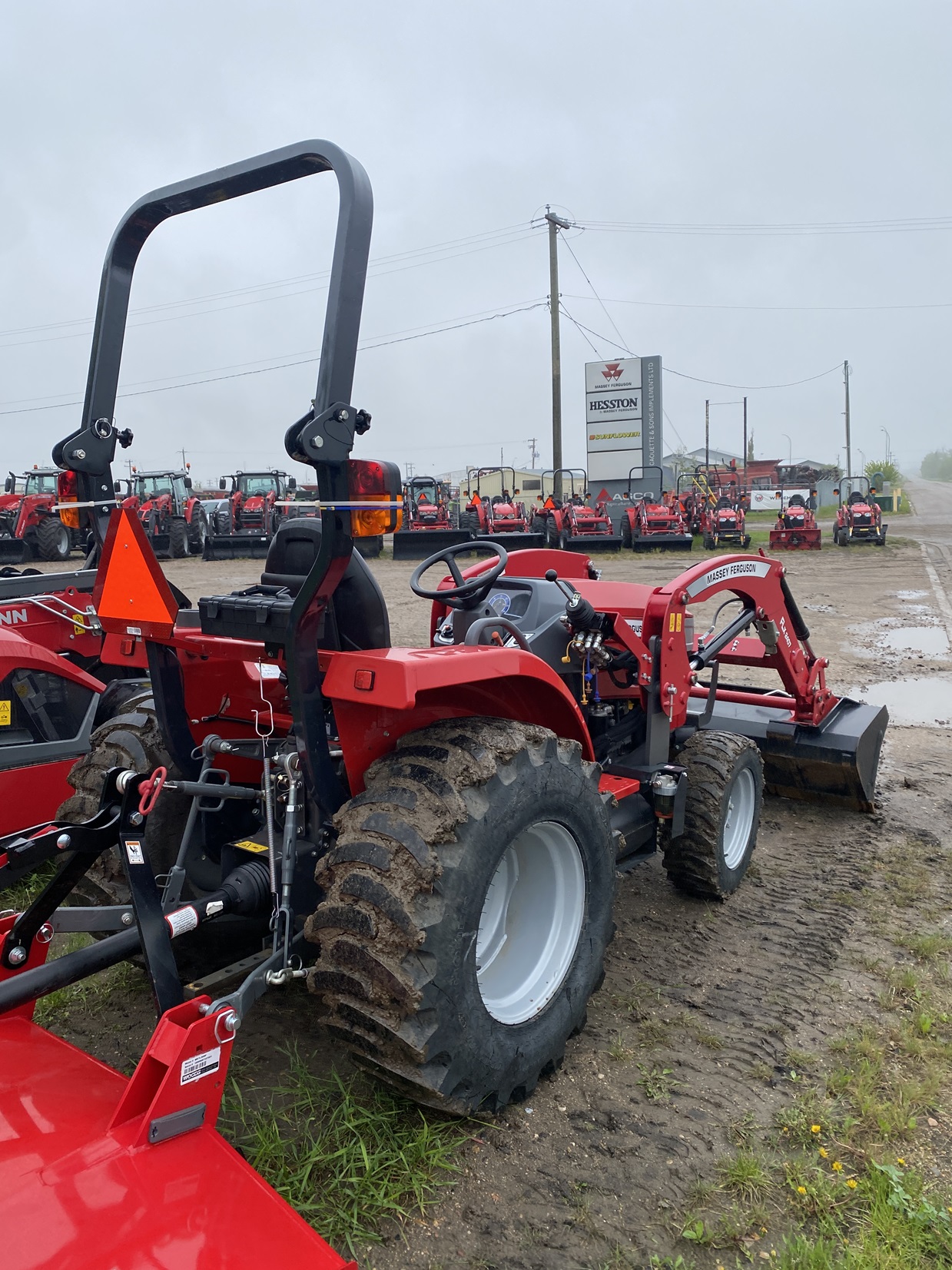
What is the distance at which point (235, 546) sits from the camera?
22812mm

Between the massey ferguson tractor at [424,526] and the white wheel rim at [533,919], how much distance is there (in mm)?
17776

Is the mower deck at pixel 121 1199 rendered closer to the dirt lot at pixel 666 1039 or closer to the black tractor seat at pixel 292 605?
the dirt lot at pixel 666 1039

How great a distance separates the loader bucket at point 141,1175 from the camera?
5.32 ft

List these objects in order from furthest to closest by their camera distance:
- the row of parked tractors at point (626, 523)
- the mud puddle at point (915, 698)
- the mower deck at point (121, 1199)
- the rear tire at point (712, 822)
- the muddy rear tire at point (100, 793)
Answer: the row of parked tractors at point (626, 523) → the mud puddle at point (915, 698) → the rear tire at point (712, 822) → the muddy rear tire at point (100, 793) → the mower deck at point (121, 1199)

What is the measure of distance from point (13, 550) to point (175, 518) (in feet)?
12.4

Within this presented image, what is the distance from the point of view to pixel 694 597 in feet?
13.1

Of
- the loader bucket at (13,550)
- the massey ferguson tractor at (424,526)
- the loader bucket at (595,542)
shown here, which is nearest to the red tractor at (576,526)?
the loader bucket at (595,542)

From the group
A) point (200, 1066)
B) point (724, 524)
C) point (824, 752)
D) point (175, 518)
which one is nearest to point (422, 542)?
point (175, 518)

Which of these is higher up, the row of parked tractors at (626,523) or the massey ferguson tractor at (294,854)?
the row of parked tractors at (626,523)

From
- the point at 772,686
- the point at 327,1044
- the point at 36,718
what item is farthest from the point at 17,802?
Answer: the point at 772,686

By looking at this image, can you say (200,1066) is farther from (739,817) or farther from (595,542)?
(595,542)

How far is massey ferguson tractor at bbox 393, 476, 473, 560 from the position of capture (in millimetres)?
21688

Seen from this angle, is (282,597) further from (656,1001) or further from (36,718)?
(36,718)

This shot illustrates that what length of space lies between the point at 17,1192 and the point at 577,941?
158cm
